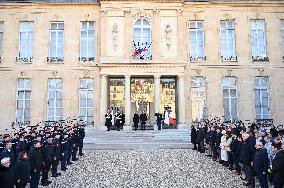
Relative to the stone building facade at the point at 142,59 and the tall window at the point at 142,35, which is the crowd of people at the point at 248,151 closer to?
the stone building facade at the point at 142,59

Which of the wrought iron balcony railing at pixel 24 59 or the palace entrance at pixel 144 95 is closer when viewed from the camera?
the wrought iron balcony railing at pixel 24 59

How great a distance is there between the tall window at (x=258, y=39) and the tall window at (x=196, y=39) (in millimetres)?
3687

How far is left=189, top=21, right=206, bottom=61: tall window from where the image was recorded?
24.1 m

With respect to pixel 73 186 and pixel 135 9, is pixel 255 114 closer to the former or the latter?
pixel 135 9

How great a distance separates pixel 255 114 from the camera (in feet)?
76.4

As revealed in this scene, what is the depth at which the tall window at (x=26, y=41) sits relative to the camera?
24.1 meters

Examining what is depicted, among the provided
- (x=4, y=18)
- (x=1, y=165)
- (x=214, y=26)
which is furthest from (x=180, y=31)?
(x=1, y=165)

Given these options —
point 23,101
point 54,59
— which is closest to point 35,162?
point 23,101

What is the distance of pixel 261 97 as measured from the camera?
23547 millimetres

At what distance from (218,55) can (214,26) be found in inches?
85.0

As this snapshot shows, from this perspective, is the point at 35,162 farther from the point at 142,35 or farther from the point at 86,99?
the point at 142,35

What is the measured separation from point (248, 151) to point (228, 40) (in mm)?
15956

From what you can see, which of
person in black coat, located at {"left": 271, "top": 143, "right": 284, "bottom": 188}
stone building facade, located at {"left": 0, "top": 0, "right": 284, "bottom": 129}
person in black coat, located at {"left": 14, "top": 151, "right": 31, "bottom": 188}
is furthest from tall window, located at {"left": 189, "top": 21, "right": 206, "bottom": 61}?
person in black coat, located at {"left": 14, "top": 151, "right": 31, "bottom": 188}

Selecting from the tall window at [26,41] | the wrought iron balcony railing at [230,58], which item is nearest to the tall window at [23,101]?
the tall window at [26,41]
